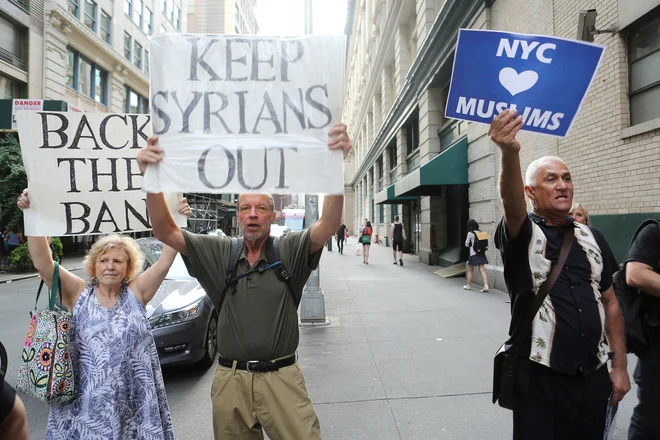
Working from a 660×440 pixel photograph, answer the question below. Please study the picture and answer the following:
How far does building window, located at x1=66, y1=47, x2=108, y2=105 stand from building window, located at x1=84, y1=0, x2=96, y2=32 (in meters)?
2.08

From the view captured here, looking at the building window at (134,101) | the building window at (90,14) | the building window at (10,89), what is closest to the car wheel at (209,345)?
the building window at (10,89)

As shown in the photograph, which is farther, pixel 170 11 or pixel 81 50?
pixel 170 11

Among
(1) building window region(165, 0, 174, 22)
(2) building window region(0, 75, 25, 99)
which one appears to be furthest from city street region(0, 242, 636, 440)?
(1) building window region(165, 0, 174, 22)

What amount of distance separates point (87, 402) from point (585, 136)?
8166 millimetres

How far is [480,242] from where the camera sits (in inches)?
411

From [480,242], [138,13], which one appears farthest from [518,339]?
[138,13]

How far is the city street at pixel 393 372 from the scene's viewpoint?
12.5ft

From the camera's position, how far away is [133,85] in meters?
30.2

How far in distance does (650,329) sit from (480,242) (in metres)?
8.04

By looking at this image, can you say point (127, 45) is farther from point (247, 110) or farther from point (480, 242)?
point (247, 110)

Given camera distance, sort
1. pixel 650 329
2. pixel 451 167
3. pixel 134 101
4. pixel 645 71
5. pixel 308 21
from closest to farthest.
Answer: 1. pixel 650 329
2. pixel 645 71
3. pixel 308 21
4. pixel 451 167
5. pixel 134 101

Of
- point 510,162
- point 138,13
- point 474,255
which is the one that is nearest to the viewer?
point 510,162

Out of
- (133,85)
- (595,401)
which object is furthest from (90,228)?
(133,85)

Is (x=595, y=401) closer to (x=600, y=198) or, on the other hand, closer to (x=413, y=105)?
(x=600, y=198)
